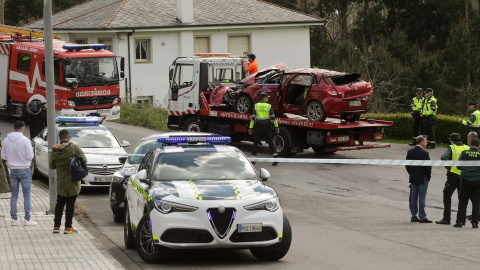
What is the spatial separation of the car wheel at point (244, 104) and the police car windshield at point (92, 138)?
17.0 feet

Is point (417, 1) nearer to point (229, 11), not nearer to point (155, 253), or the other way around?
point (229, 11)

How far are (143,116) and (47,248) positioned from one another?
72.9 ft

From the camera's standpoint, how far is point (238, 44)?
46.9 meters

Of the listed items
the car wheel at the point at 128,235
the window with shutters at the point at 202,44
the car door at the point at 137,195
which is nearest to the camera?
the car door at the point at 137,195

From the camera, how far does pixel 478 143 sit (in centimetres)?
1461

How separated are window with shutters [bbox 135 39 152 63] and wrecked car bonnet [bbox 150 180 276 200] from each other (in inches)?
1341

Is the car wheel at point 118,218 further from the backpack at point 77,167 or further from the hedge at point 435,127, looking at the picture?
the hedge at point 435,127

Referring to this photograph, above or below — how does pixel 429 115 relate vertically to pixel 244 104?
below

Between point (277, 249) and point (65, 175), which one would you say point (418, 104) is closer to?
point (65, 175)

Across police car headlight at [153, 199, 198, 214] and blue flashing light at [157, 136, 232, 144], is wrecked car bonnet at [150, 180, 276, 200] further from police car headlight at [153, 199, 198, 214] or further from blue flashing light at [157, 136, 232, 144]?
blue flashing light at [157, 136, 232, 144]

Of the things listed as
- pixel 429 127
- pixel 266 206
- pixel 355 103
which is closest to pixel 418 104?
pixel 429 127

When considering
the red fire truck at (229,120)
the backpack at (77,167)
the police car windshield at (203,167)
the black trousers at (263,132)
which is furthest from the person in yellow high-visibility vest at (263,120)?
the police car windshield at (203,167)


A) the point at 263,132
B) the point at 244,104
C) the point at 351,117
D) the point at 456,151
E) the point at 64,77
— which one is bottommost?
the point at 263,132

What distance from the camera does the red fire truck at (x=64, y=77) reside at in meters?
28.9
